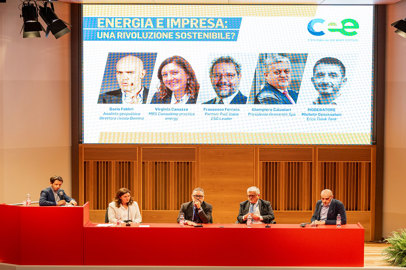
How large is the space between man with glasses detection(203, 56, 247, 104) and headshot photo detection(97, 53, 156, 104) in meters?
1.01

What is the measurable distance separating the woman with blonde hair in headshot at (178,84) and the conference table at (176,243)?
2783mm

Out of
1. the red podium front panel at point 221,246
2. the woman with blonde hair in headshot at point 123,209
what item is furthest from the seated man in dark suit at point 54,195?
the red podium front panel at point 221,246

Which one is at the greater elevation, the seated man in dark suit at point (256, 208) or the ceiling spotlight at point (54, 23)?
the ceiling spotlight at point (54, 23)

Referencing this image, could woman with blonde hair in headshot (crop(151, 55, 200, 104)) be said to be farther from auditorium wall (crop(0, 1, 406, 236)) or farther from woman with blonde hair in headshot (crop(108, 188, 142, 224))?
woman with blonde hair in headshot (crop(108, 188, 142, 224))

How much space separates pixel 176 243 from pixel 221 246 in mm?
480

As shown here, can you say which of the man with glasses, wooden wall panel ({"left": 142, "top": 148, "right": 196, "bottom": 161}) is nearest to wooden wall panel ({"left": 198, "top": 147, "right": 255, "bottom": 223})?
wooden wall panel ({"left": 142, "top": 148, "right": 196, "bottom": 161})

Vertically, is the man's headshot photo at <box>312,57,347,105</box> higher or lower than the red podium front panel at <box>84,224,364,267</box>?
higher

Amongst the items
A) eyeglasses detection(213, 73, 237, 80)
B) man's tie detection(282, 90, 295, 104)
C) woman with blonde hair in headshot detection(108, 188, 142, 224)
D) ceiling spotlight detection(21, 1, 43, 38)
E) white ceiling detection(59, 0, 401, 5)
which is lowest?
woman with blonde hair in headshot detection(108, 188, 142, 224)

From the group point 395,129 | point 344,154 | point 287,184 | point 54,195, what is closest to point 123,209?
point 54,195

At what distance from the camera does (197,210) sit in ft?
18.0

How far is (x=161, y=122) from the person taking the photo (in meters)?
7.45

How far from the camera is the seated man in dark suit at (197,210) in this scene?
215 inches

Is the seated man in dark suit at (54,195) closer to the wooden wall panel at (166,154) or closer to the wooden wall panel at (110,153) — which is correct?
the wooden wall panel at (110,153)

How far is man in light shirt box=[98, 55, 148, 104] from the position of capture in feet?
24.4
